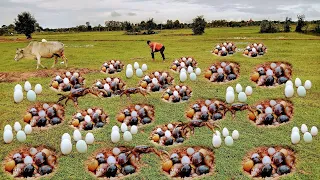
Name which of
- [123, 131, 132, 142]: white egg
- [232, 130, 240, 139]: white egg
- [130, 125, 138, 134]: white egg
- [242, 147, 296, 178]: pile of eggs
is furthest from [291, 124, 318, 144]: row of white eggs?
[123, 131, 132, 142]: white egg

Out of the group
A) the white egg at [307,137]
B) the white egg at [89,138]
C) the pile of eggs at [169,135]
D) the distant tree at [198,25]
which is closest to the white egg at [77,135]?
the white egg at [89,138]

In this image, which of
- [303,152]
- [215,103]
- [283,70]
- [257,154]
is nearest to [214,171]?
[257,154]

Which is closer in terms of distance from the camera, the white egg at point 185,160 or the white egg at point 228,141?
the white egg at point 185,160

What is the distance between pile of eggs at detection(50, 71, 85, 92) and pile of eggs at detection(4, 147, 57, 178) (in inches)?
298

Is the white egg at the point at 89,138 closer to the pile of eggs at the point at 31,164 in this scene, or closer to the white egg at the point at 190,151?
the pile of eggs at the point at 31,164

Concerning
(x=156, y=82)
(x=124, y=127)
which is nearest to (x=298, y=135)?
(x=124, y=127)

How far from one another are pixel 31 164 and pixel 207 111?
7.52 metres

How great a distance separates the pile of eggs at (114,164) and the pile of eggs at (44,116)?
3939mm

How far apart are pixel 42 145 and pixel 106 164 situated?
10.9ft

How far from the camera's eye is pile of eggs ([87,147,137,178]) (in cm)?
1257

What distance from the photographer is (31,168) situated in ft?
41.7

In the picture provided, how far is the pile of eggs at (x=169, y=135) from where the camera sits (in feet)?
48.0

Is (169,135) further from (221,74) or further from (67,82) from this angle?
(67,82)

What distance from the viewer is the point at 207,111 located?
16562 mm
